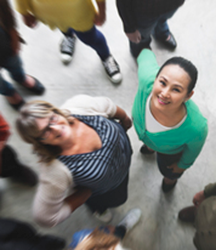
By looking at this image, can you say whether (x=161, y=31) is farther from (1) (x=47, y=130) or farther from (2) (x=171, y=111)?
(1) (x=47, y=130)

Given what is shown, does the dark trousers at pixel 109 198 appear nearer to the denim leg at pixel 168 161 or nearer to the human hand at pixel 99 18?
Answer: the denim leg at pixel 168 161

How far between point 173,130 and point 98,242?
0.71 meters

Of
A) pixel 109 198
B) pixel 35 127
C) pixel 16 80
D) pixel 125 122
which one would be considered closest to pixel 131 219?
pixel 109 198

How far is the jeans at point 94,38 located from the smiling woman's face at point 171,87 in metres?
0.93

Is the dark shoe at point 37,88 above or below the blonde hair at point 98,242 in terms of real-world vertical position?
above

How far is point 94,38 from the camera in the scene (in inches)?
67.7

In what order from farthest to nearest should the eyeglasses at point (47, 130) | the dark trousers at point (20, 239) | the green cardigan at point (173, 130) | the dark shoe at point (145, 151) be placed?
the dark shoe at point (145, 151), the green cardigan at point (173, 130), the eyeglasses at point (47, 130), the dark trousers at point (20, 239)

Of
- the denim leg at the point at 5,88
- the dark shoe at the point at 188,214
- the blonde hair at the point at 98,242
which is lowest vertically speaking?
the dark shoe at the point at 188,214

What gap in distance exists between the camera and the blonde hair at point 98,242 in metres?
0.70

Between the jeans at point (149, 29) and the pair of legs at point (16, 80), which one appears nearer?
the jeans at point (149, 29)

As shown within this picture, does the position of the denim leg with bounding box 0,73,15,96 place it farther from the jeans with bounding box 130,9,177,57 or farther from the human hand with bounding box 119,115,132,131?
the jeans with bounding box 130,9,177,57

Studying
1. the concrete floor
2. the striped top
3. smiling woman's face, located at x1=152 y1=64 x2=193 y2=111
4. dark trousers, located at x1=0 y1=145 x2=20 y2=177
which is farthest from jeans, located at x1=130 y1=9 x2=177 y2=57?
dark trousers, located at x1=0 y1=145 x2=20 y2=177

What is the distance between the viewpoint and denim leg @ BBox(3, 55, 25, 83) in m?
1.54

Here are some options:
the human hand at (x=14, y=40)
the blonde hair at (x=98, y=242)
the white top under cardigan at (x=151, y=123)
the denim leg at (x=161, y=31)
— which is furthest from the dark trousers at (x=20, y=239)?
the denim leg at (x=161, y=31)
